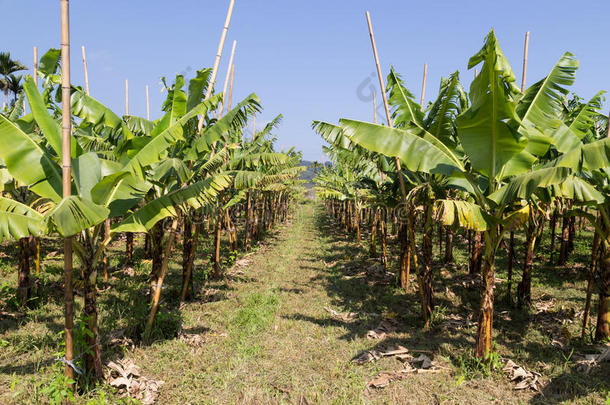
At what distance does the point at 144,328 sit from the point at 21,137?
4.21 m

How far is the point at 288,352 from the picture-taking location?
641cm

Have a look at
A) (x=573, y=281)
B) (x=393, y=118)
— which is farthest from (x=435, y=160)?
(x=573, y=281)

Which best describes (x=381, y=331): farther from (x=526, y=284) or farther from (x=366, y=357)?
(x=526, y=284)

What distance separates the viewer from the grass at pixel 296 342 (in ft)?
16.7

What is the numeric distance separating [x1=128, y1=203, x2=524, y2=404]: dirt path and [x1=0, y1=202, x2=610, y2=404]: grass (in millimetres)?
24

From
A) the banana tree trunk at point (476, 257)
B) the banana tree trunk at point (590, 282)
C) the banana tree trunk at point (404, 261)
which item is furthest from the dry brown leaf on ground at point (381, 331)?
the banana tree trunk at point (476, 257)

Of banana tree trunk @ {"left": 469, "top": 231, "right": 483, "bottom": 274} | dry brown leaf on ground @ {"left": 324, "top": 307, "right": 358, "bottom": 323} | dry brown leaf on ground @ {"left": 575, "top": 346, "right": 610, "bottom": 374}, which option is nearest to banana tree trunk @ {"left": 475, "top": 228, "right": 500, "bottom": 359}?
dry brown leaf on ground @ {"left": 575, "top": 346, "right": 610, "bottom": 374}

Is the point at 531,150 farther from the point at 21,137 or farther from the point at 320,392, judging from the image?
the point at 21,137

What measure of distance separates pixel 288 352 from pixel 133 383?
2621 millimetres

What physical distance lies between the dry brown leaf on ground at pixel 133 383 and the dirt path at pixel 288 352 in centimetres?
17

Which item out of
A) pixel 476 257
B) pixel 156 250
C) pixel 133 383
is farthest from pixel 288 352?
pixel 476 257

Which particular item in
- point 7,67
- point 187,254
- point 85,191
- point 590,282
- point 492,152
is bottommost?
point 187,254

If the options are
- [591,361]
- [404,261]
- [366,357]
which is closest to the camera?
[591,361]

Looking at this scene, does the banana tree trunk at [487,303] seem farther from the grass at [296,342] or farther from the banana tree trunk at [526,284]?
the banana tree trunk at [526,284]
